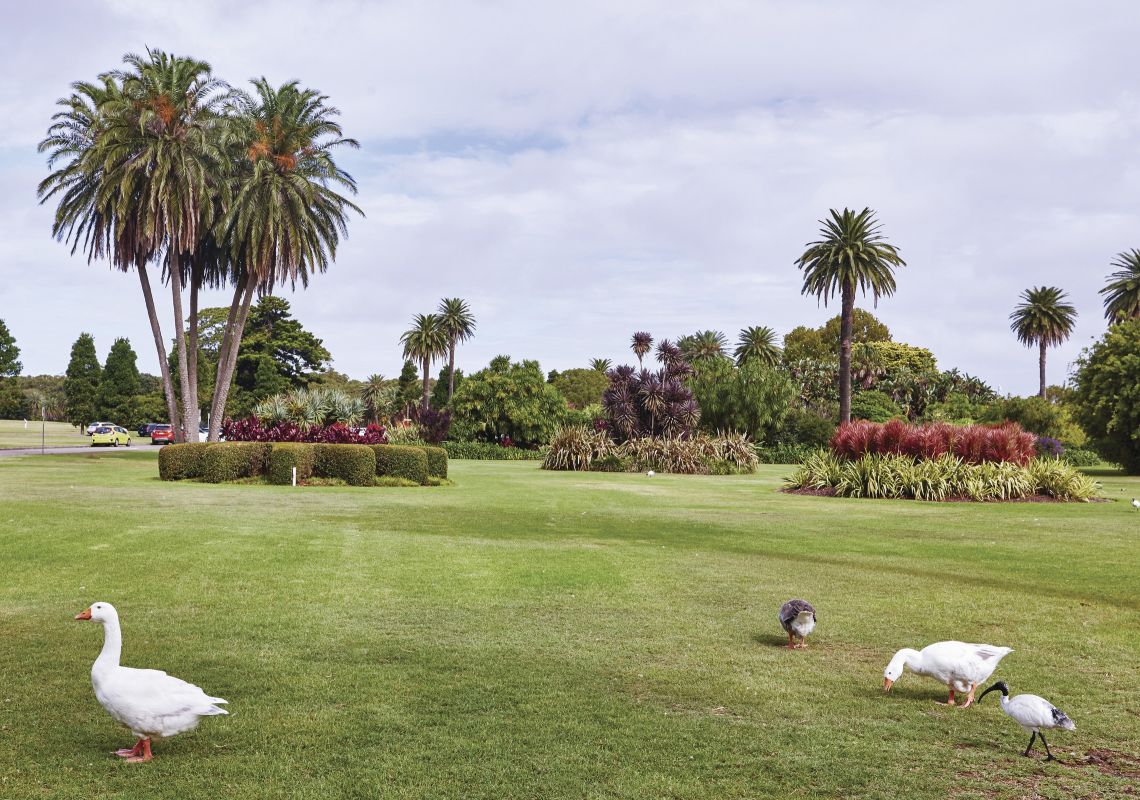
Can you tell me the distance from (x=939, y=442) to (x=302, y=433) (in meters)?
23.2

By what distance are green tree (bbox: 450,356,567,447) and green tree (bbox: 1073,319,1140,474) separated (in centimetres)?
3279

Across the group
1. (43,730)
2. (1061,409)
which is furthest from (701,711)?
(1061,409)

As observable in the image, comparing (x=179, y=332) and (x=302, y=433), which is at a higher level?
(x=179, y=332)

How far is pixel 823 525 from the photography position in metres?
19.1

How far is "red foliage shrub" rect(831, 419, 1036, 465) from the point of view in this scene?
28.7 meters

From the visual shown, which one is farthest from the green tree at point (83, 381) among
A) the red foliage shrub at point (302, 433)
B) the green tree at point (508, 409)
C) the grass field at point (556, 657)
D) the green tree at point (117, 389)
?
the grass field at point (556, 657)

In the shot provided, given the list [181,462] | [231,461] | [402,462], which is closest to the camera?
[231,461]

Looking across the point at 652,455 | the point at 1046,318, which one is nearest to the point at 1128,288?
the point at 1046,318

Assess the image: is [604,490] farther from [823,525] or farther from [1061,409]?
[1061,409]

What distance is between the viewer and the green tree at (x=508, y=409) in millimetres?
64375

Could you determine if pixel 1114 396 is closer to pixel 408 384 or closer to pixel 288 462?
pixel 288 462

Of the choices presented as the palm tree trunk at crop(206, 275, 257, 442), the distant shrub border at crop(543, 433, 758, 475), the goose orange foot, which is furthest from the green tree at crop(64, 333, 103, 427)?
the goose orange foot

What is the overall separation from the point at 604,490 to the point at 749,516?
8.74m

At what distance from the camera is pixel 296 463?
29.2 m
